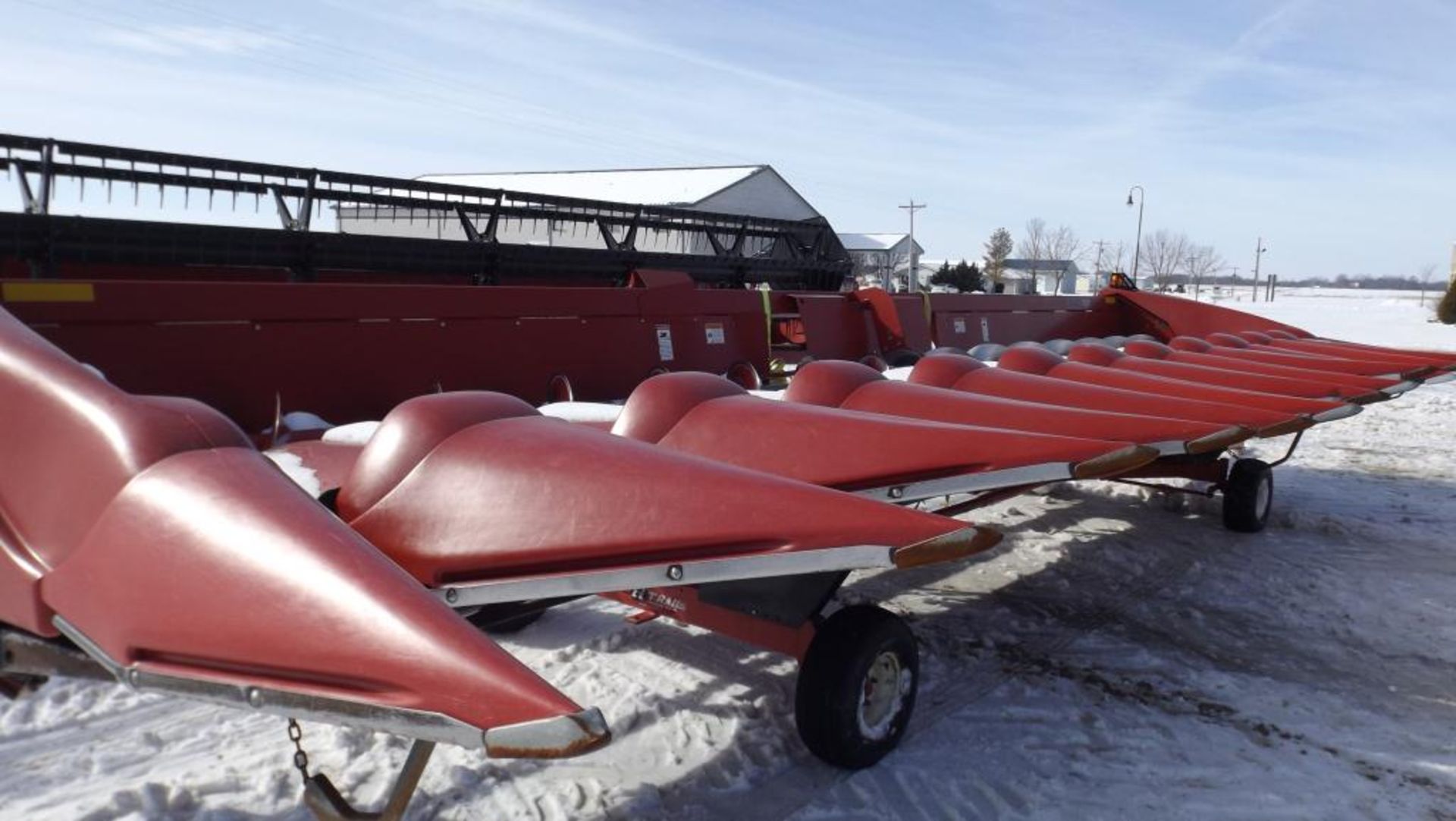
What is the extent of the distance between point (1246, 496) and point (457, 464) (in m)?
5.34

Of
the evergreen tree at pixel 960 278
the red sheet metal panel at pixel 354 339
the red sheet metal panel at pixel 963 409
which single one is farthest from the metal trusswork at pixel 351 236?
the evergreen tree at pixel 960 278

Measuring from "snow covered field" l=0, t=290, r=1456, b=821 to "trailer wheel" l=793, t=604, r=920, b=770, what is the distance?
86 millimetres

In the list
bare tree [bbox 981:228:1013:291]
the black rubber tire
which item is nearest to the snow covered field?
the black rubber tire

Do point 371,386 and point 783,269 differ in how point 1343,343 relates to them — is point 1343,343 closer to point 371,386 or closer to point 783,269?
point 783,269

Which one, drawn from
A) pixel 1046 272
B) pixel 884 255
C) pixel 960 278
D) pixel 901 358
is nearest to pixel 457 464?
pixel 901 358

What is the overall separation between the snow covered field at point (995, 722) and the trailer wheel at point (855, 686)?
0.09 meters

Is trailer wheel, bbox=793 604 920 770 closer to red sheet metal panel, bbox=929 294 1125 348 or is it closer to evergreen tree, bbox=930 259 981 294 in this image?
red sheet metal panel, bbox=929 294 1125 348

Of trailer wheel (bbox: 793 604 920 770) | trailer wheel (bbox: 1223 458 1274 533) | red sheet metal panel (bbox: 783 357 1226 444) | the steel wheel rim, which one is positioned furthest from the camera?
trailer wheel (bbox: 1223 458 1274 533)

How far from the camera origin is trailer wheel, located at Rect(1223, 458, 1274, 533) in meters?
6.30

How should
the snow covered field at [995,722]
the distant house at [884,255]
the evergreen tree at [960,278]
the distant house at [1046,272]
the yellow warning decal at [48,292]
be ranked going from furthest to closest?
the distant house at [1046,272], the distant house at [884,255], the evergreen tree at [960,278], the yellow warning decal at [48,292], the snow covered field at [995,722]

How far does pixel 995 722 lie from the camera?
11.2ft

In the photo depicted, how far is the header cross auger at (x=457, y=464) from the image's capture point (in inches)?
70.8

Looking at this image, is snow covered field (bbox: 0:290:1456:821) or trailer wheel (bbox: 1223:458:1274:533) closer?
snow covered field (bbox: 0:290:1456:821)

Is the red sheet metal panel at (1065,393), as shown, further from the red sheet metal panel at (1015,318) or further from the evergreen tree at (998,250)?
the evergreen tree at (998,250)
